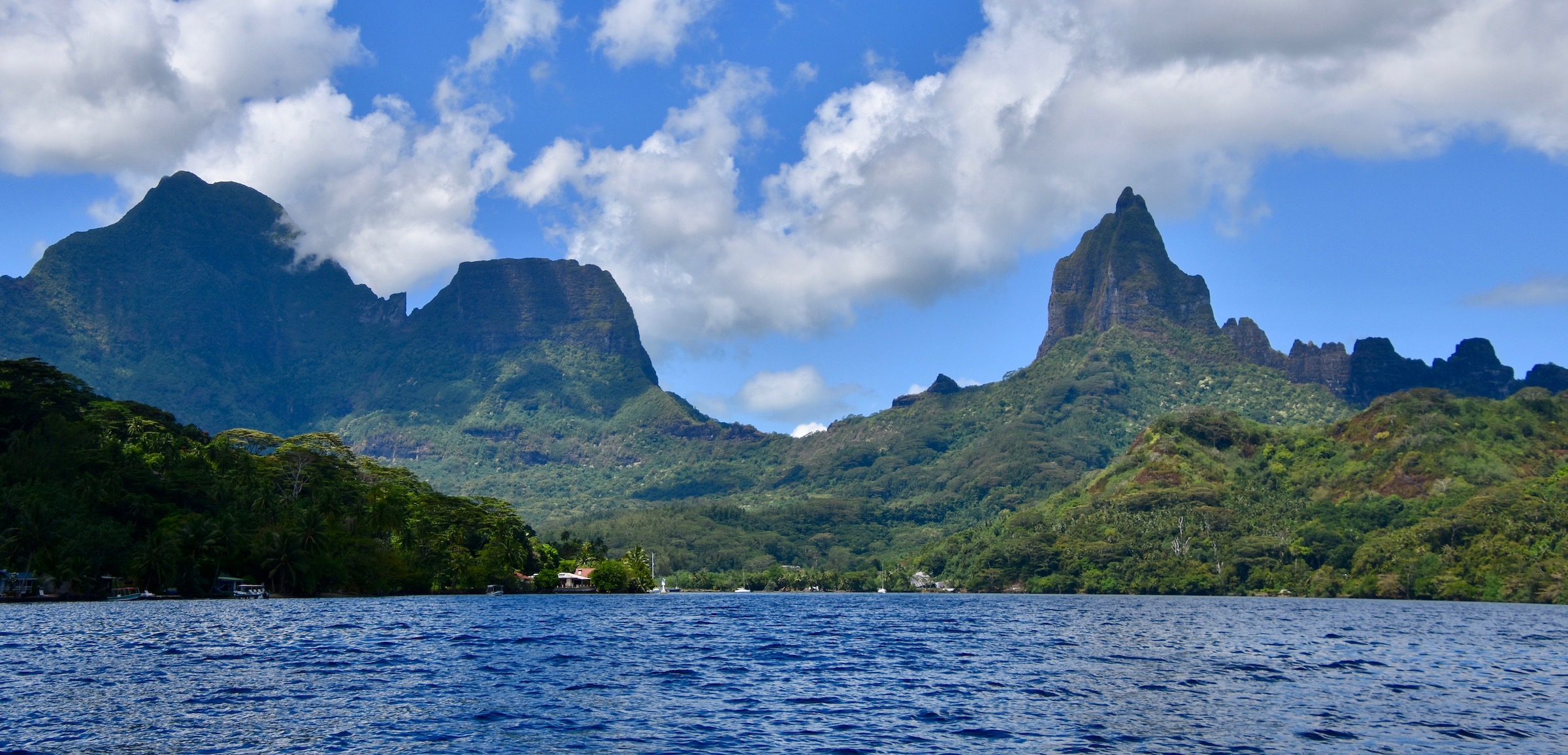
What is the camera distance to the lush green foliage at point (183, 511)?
116 metres

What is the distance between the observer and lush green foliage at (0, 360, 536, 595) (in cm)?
11619

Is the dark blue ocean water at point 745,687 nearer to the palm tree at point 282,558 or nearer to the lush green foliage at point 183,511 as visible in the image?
the lush green foliage at point 183,511

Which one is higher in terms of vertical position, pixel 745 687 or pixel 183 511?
pixel 183 511

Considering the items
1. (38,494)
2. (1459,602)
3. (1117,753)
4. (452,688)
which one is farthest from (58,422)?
(1459,602)

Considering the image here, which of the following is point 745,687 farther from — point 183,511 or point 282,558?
point 183,511

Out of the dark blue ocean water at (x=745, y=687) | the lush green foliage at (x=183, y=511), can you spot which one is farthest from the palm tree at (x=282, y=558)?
the dark blue ocean water at (x=745, y=687)

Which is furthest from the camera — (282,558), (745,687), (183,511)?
(282,558)

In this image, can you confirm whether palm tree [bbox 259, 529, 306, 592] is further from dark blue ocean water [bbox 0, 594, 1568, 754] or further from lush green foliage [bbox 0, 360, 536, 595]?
dark blue ocean water [bbox 0, 594, 1568, 754]

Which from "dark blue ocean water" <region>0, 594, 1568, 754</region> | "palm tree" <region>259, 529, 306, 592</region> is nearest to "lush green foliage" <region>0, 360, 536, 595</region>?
"palm tree" <region>259, 529, 306, 592</region>

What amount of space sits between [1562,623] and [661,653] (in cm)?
9546

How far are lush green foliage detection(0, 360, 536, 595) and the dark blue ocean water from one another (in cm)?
1979

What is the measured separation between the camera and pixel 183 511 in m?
134

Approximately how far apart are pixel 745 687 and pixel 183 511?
106 meters

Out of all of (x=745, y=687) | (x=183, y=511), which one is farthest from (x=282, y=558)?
(x=745, y=687)
